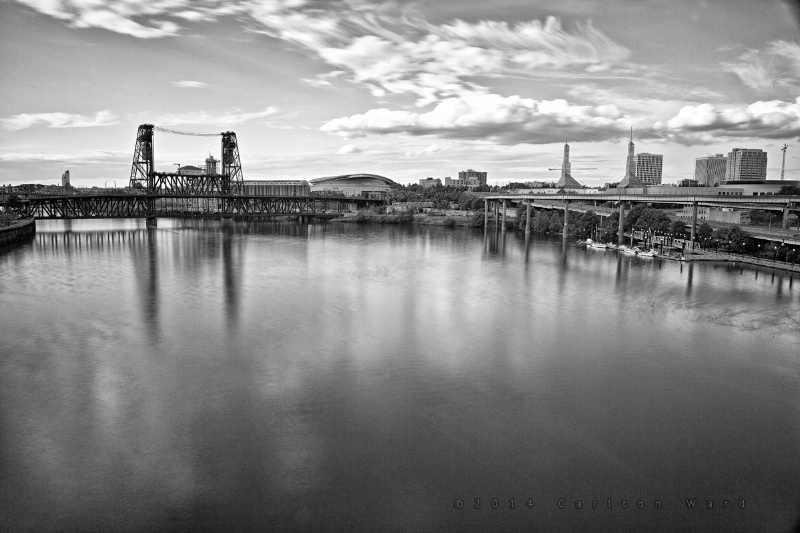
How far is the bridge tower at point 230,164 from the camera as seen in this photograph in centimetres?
2542

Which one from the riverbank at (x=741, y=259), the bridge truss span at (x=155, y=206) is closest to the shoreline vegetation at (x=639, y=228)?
the riverbank at (x=741, y=259)

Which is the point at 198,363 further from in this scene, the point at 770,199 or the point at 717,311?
the point at 770,199

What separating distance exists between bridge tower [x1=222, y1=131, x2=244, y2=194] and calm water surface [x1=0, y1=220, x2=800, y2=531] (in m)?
18.9

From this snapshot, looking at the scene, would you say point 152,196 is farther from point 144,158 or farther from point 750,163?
point 750,163

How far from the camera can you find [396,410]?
3627mm

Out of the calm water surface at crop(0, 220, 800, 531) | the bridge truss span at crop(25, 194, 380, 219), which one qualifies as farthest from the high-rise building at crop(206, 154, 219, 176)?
the calm water surface at crop(0, 220, 800, 531)

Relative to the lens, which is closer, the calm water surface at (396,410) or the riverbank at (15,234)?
the calm water surface at (396,410)

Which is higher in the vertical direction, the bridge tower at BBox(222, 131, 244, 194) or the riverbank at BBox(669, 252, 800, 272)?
the bridge tower at BBox(222, 131, 244, 194)

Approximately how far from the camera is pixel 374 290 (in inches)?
311

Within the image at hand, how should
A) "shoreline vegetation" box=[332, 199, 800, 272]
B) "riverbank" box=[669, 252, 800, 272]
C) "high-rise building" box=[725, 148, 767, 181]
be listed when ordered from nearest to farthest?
"riverbank" box=[669, 252, 800, 272] → "shoreline vegetation" box=[332, 199, 800, 272] → "high-rise building" box=[725, 148, 767, 181]

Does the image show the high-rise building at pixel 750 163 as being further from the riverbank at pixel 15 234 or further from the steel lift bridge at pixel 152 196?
the riverbank at pixel 15 234

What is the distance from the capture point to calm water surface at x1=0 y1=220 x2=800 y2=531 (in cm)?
266

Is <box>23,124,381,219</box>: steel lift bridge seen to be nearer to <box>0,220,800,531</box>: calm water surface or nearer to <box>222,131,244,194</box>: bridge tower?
<box>222,131,244,194</box>: bridge tower

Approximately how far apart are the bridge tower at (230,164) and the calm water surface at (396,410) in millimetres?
18872
